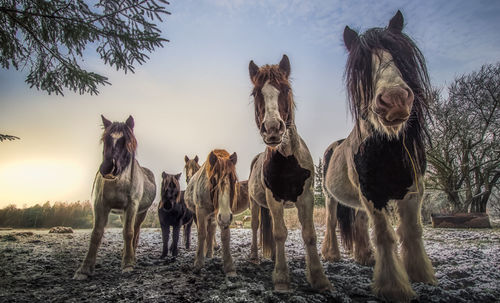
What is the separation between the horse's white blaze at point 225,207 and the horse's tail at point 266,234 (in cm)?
125

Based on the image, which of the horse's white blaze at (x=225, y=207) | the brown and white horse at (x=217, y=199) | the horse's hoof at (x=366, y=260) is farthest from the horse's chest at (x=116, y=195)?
the horse's hoof at (x=366, y=260)

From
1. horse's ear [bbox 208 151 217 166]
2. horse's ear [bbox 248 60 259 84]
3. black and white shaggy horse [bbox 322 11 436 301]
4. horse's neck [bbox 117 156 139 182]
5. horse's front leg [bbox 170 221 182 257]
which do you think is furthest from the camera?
horse's front leg [bbox 170 221 182 257]

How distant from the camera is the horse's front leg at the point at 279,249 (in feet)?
9.62

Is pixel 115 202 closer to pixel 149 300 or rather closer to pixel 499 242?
pixel 149 300

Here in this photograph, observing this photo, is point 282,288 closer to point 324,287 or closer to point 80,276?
point 324,287

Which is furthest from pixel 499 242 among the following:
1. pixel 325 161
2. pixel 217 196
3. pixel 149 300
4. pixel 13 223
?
pixel 13 223

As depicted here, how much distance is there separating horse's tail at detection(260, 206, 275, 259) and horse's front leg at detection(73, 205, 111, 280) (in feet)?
9.79

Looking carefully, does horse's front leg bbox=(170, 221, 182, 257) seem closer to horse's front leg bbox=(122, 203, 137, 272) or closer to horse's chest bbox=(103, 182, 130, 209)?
horse's front leg bbox=(122, 203, 137, 272)

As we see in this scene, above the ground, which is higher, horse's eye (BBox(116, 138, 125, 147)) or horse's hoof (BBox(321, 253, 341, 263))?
horse's eye (BBox(116, 138, 125, 147))

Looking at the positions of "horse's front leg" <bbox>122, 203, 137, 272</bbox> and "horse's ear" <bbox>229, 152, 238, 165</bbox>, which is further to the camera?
"horse's ear" <bbox>229, 152, 238, 165</bbox>

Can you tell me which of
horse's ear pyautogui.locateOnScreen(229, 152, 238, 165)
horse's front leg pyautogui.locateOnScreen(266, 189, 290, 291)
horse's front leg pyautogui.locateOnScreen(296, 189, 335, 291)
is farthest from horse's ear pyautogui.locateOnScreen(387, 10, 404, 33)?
horse's ear pyautogui.locateOnScreen(229, 152, 238, 165)

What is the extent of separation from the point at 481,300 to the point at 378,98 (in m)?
2.35

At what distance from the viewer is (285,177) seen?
3.21m

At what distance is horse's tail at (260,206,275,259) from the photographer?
4.93 metres
